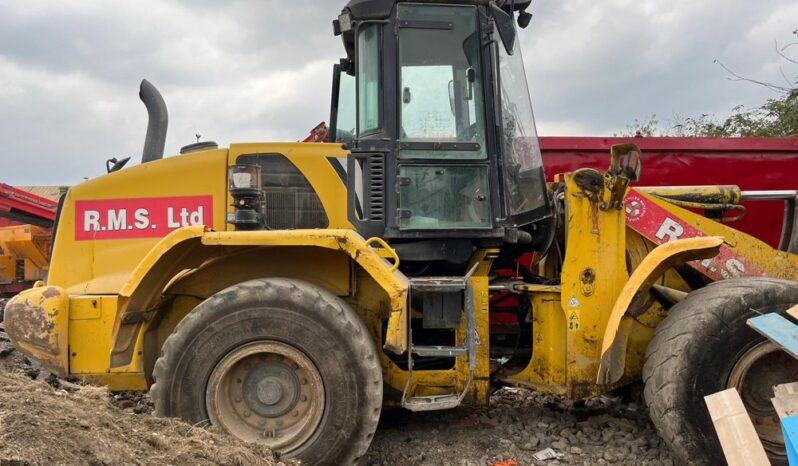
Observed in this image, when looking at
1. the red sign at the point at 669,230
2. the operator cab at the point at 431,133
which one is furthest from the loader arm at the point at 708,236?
the operator cab at the point at 431,133

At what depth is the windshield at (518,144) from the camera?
13.4 ft

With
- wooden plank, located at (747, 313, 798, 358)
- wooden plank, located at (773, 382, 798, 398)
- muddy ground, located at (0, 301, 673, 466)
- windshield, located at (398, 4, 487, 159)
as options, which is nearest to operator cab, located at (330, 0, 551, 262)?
windshield, located at (398, 4, 487, 159)

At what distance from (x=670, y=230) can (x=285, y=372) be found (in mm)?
2642

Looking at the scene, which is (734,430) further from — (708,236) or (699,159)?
(699,159)

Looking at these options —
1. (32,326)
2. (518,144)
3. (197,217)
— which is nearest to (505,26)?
(518,144)

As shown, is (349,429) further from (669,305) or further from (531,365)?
(669,305)

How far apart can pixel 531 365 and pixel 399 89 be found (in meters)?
1.94

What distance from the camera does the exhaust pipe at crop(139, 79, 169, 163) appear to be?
14.9 feet

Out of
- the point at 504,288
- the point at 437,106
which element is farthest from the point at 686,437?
the point at 437,106

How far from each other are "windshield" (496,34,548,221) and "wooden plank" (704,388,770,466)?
5.09 ft

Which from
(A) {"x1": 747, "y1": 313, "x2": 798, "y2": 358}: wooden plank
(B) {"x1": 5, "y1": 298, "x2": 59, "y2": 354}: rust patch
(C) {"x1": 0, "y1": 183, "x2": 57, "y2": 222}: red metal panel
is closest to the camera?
(A) {"x1": 747, "y1": 313, "x2": 798, "y2": 358}: wooden plank

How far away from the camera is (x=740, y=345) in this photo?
359cm

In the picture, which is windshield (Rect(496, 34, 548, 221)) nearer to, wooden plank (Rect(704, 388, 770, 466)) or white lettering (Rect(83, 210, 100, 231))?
wooden plank (Rect(704, 388, 770, 466))

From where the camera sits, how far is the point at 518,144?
426cm
